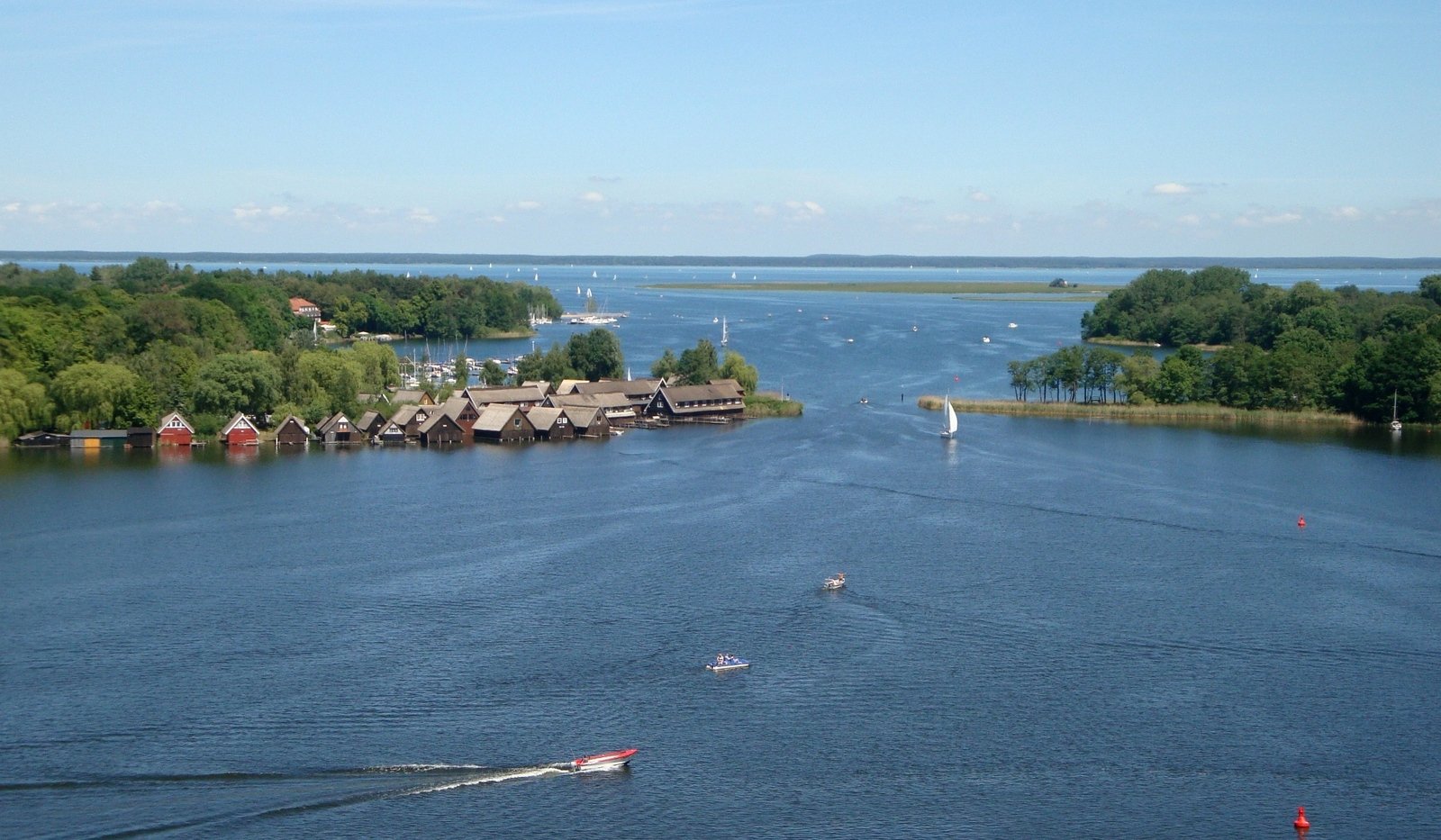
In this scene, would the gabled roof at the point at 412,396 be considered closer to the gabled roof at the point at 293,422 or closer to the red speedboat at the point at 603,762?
the gabled roof at the point at 293,422

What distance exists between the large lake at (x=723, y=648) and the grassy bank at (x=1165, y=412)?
26.9 ft

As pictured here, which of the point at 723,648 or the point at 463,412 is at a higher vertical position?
the point at 463,412

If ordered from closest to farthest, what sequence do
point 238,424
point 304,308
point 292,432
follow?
point 238,424, point 292,432, point 304,308

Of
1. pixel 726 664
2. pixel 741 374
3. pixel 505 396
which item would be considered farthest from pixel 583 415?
pixel 726 664

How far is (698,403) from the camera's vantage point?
38.9 meters

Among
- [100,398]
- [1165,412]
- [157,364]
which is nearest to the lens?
[100,398]

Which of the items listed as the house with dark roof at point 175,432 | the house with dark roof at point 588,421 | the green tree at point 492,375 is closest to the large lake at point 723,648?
the house with dark roof at point 175,432

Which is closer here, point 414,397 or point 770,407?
point 414,397

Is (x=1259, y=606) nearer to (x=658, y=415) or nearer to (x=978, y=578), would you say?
(x=978, y=578)

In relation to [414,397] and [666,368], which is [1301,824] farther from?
[666,368]

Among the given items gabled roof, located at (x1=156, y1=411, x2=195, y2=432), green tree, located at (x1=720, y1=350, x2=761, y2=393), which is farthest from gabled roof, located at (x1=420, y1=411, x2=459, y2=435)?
green tree, located at (x1=720, y1=350, x2=761, y2=393)

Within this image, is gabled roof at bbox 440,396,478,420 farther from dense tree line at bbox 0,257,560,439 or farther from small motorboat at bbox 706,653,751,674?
small motorboat at bbox 706,653,751,674

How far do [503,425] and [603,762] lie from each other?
23.0 meters

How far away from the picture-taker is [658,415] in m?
38.9
